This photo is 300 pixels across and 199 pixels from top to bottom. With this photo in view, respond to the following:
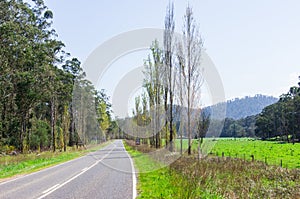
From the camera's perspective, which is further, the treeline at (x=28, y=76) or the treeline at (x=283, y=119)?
the treeline at (x=283, y=119)

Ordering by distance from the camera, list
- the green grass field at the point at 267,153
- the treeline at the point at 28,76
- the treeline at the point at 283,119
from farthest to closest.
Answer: the treeline at the point at 283,119 → the treeline at the point at 28,76 → the green grass field at the point at 267,153

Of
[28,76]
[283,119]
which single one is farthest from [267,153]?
[283,119]

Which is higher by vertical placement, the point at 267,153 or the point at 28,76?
the point at 28,76

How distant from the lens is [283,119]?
9238cm

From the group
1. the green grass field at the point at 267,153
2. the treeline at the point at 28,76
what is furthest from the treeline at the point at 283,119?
the treeline at the point at 28,76

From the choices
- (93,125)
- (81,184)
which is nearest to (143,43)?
(81,184)

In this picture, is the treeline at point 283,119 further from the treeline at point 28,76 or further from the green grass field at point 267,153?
the treeline at point 28,76

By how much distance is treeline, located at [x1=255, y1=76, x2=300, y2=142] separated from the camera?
289 ft

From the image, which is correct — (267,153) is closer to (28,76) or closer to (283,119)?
(28,76)

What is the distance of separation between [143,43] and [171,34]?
146 inches

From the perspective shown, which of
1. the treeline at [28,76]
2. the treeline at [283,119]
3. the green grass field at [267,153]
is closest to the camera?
the green grass field at [267,153]

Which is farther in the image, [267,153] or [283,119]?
[283,119]

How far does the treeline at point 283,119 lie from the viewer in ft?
289

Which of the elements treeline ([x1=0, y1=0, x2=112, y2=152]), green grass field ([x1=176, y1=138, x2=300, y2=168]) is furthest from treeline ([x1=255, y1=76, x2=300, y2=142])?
treeline ([x1=0, y1=0, x2=112, y2=152])
